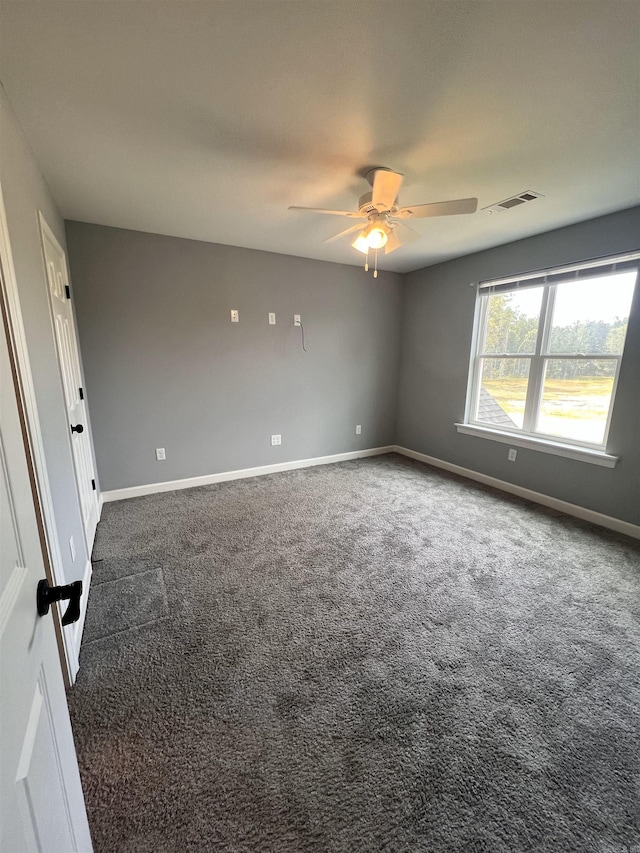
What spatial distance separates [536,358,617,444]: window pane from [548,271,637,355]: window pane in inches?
5.1

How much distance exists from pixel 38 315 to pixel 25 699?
176 centimetres

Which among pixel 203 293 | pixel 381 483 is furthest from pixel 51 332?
pixel 381 483

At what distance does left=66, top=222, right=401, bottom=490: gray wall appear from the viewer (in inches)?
120

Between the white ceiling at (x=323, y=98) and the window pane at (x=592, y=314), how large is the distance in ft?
1.93

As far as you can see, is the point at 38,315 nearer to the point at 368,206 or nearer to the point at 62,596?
the point at 62,596

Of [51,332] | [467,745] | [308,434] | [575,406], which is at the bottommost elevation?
[467,745]

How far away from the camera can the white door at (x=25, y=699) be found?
1.63 ft

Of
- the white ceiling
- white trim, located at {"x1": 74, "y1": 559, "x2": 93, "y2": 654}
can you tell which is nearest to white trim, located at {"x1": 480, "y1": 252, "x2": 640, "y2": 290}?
the white ceiling

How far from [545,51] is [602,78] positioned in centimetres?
31

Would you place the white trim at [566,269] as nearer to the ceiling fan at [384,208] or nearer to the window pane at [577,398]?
the window pane at [577,398]

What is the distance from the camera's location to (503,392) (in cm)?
362

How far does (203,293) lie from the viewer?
3.36 meters

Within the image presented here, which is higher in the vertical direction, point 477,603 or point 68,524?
point 68,524

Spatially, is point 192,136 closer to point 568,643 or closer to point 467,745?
point 467,745
